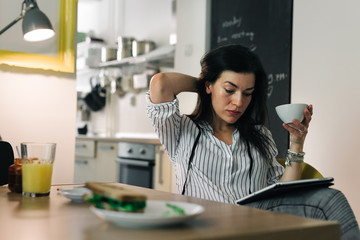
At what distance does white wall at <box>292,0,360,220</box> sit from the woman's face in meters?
0.97

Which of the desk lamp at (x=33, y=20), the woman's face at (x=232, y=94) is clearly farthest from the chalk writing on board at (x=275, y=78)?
the desk lamp at (x=33, y=20)

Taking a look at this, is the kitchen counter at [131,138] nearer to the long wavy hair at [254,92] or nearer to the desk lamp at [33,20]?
the long wavy hair at [254,92]

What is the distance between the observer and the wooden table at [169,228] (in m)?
0.70

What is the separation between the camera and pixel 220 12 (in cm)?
358

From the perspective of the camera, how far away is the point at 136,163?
12.5ft

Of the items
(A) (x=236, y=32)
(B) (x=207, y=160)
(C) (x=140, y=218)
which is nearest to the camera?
(C) (x=140, y=218)

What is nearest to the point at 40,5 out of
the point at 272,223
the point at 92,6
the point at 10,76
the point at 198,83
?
the point at 10,76

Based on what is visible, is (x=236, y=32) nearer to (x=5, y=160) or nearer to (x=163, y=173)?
(x=163, y=173)

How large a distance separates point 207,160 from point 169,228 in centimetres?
95

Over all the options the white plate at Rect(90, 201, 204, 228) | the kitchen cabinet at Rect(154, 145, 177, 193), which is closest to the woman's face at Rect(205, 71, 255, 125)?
the white plate at Rect(90, 201, 204, 228)

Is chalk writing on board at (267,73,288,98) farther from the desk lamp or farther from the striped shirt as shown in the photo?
the desk lamp

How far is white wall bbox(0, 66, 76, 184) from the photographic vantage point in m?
2.01

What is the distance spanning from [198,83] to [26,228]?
1.20 metres

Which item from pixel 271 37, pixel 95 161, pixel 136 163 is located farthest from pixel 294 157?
pixel 95 161
